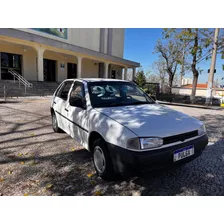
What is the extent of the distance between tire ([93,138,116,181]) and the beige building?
12421 mm

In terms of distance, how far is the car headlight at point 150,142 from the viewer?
88.6 inches

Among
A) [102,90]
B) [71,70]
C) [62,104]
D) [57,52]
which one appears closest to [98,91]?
[102,90]

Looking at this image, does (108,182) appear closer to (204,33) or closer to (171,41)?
(204,33)

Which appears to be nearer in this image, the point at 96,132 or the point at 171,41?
the point at 96,132

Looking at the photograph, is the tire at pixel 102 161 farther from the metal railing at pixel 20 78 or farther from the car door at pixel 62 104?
the metal railing at pixel 20 78

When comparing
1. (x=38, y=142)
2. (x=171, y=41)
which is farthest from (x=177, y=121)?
(x=171, y=41)

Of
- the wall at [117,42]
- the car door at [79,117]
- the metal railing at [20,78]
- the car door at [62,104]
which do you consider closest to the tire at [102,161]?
the car door at [79,117]

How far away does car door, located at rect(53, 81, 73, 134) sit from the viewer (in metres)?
4.04

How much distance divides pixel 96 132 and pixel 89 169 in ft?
2.62

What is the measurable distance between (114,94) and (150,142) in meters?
1.53

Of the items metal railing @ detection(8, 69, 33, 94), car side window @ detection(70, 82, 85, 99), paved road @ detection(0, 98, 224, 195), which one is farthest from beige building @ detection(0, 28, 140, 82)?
paved road @ detection(0, 98, 224, 195)

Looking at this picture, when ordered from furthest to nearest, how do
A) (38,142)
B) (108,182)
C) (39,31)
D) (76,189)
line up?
(39,31) → (38,142) → (108,182) → (76,189)

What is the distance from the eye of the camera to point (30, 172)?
300cm

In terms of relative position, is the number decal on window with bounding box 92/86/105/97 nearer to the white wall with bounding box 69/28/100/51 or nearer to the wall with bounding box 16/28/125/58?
the wall with bounding box 16/28/125/58
